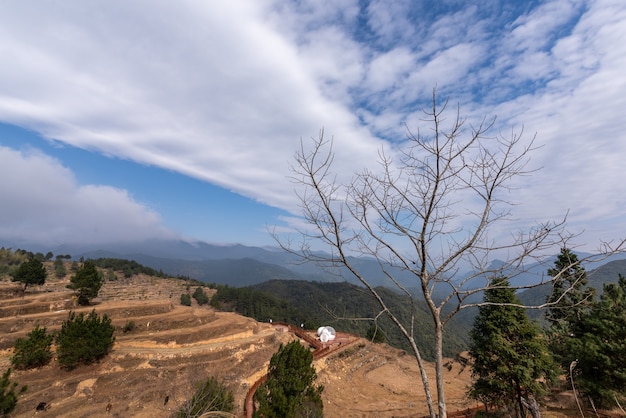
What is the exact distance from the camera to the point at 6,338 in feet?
74.5

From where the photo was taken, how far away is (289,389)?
46.6 ft

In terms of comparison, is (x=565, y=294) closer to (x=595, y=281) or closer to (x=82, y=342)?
(x=82, y=342)

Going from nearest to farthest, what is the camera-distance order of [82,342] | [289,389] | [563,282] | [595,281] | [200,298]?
[563,282] < [289,389] < [82,342] < [595,281] < [200,298]

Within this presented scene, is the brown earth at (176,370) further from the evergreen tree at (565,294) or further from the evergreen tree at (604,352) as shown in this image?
the evergreen tree at (565,294)

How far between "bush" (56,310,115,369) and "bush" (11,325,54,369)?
0.80m

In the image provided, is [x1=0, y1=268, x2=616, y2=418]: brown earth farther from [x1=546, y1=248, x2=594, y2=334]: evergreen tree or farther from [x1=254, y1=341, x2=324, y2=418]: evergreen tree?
[x1=546, y1=248, x2=594, y2=334]: evergreen tree

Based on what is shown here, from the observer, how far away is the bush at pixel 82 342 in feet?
66.9

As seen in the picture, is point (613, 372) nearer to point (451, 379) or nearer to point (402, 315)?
point (451, 379)

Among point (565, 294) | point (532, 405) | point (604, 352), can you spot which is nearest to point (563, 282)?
point (565, 294)

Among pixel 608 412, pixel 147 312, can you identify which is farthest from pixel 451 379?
pixel 147 312

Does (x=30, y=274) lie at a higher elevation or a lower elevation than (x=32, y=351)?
higher

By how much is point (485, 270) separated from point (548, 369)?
41.3 ft

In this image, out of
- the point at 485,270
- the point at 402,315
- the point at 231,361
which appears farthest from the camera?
the point at 402,315

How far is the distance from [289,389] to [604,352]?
48.7 ft
